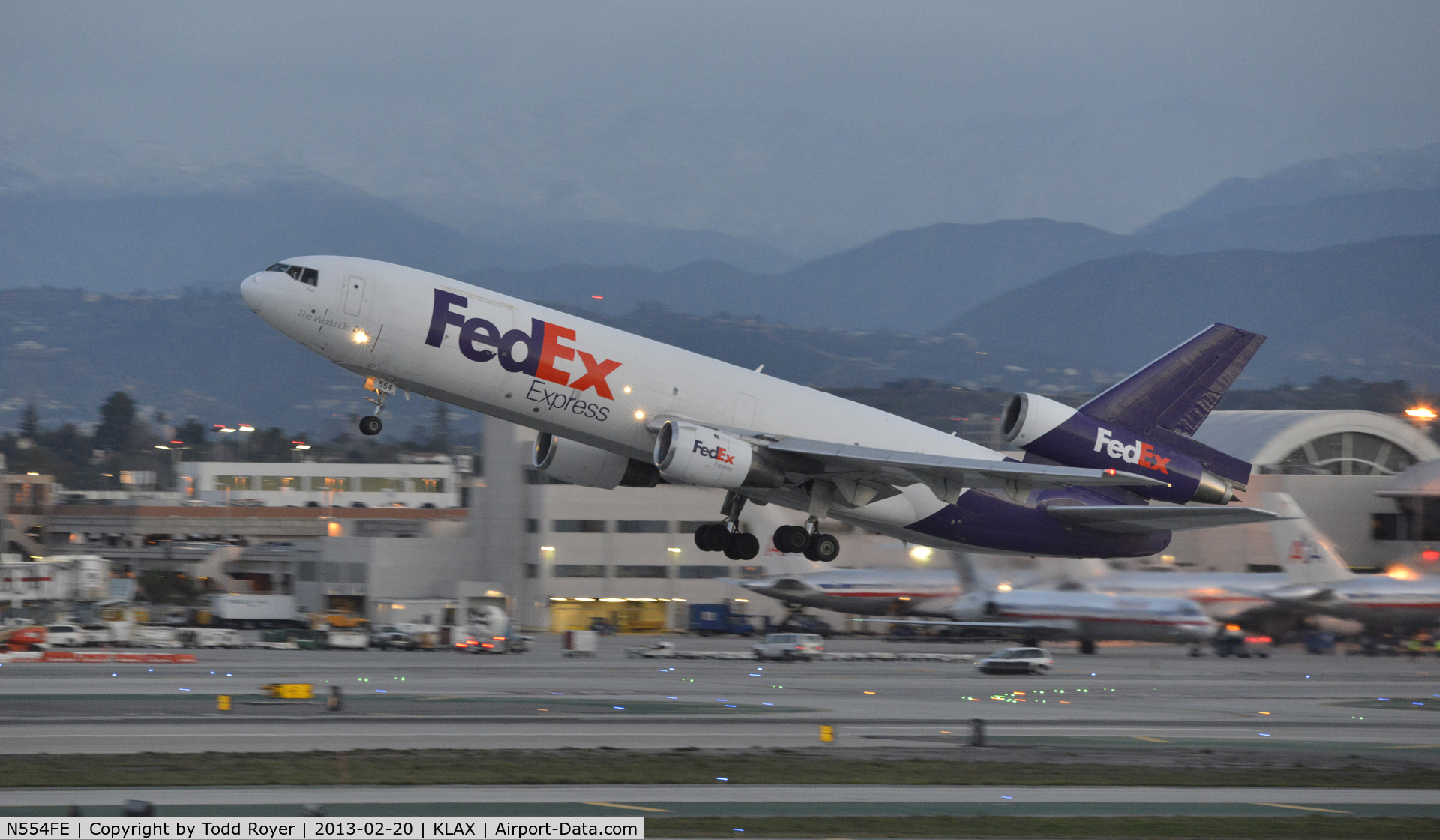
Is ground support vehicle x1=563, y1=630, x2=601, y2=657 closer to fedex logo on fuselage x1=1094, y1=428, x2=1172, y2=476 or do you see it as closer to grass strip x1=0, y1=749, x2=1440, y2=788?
grass strip x1=0, y1=749, x2=1440, y2=788

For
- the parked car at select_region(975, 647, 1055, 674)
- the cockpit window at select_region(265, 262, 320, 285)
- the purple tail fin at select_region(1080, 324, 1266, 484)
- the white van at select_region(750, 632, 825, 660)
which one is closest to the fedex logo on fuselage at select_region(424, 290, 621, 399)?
the cockpit window at select_region(265, 262, 320, 285)

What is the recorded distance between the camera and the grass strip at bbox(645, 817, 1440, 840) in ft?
86.2

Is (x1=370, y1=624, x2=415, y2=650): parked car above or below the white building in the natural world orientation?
below

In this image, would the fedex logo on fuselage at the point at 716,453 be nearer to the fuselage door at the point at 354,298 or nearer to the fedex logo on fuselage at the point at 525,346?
the fedex logo on fuselage at the point at 525,346

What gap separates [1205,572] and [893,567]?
17.9 m

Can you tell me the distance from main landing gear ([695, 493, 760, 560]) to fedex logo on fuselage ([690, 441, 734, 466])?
3.88 meters

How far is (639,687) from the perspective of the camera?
181 ft

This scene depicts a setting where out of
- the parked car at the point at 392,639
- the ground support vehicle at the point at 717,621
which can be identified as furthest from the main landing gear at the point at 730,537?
the ground support vehicle at the point at 717,621

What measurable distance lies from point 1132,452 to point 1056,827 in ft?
50.5

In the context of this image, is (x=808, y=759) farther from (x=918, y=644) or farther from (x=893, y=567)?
(x=918, y=644)

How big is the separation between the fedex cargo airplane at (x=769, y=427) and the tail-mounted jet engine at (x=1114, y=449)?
2.0 inches

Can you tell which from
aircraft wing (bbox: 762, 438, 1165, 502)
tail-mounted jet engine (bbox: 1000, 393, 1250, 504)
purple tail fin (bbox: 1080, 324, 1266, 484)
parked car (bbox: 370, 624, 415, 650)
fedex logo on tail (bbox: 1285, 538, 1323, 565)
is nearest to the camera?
aircraft wing (bbox: 762, 438, 1165, 502)

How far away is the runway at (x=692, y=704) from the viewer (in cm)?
4031
